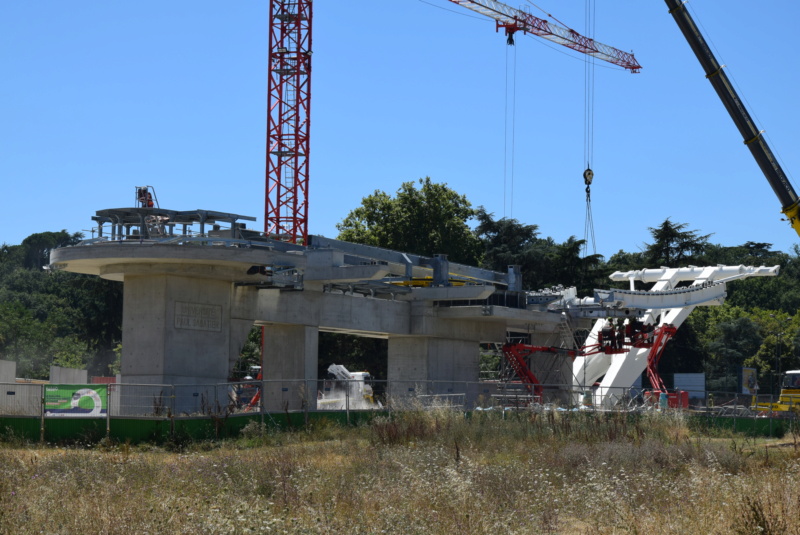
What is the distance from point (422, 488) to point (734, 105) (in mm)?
24205

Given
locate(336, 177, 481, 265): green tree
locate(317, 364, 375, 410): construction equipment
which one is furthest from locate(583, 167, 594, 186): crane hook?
locate(336, 177, 481, 265): green tree

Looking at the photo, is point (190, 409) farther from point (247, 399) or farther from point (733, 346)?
point (733, 346)

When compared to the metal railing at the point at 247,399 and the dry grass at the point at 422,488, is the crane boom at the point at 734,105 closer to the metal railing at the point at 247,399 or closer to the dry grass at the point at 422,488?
the metal railing at the point at 247,399

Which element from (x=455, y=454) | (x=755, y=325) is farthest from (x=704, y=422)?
(x=755, y=325)

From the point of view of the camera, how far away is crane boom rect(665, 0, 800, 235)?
3550cm

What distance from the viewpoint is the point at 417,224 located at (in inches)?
3479

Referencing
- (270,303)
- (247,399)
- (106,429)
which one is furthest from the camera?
(270,303)

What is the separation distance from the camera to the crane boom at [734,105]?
3550 cm

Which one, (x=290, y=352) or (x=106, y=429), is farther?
(x=290, y=352)

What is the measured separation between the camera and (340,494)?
1641 cm

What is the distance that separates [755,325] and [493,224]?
24.6 meters

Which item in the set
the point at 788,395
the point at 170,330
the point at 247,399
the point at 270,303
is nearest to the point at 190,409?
the point at 247,399

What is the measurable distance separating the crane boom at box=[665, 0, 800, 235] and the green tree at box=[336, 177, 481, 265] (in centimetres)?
5170

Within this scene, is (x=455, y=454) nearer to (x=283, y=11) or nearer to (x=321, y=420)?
(x=321, y=420)
